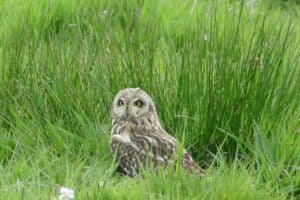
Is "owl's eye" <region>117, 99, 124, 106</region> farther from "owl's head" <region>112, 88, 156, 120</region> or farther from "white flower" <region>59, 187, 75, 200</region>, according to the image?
"white flower" <region>59, 187, 75, 200</region>

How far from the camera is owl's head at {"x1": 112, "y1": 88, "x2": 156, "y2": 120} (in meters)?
5.78

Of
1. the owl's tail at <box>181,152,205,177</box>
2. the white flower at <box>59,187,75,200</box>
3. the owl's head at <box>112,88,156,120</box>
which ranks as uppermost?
the owl's head at <box>112,88,156,120</box>

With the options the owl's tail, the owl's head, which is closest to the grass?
the owl's tail

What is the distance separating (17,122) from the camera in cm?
612

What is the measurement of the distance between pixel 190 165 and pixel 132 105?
0.61 meters

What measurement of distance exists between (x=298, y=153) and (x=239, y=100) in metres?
0.56

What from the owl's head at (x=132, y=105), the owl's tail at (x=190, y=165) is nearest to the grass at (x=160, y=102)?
the owl's tail at (x=190, y=165)

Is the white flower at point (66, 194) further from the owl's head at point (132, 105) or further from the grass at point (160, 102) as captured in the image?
the owl's head at point (132, 105)

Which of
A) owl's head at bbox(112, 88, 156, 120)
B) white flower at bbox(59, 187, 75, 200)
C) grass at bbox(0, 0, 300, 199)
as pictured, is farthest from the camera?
owl's head at bbox(112, 88, 156, 120)

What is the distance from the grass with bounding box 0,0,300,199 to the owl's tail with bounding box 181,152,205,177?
67mm

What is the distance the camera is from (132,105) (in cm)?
584

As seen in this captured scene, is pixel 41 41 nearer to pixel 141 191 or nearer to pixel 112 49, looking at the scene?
pixel 112 49

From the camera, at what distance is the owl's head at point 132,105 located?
5.78m

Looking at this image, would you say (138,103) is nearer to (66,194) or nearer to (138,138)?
(138,138)
